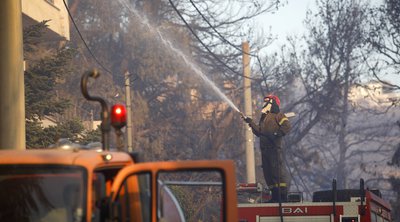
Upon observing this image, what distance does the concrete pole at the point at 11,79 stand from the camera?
9.87 metres

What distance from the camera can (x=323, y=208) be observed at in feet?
36.6

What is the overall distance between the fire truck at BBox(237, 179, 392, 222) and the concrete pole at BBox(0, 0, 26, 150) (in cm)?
303

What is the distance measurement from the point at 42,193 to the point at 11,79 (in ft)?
15.2

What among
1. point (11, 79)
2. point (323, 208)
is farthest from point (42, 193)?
point (323, 208)

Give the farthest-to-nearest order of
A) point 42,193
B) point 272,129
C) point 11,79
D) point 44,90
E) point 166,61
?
point 166,61 → point 44,90 → point 272,129 → point 11,79 → point 42,193

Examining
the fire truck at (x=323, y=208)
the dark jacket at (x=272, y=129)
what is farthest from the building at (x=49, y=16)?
the fire truck at (x=323, y=208)

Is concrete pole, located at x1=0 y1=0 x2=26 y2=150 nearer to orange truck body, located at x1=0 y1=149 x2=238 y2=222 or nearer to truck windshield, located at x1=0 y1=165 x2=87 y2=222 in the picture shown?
orange truck body, located at x1=0 y1=149 x2=238 y2=222

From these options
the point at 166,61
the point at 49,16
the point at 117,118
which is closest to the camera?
the point at 117,118

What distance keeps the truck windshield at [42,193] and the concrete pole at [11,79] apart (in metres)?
4.12

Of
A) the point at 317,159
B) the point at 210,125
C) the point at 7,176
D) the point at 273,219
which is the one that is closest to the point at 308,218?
the point at 273,219

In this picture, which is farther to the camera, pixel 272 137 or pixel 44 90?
pixel 44 90

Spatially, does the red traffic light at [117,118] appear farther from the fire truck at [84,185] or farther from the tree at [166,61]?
the tree at [166,61]

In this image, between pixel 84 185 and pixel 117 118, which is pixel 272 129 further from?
pixel 84 185

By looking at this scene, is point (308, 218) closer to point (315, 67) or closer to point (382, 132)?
point (315, 67)
